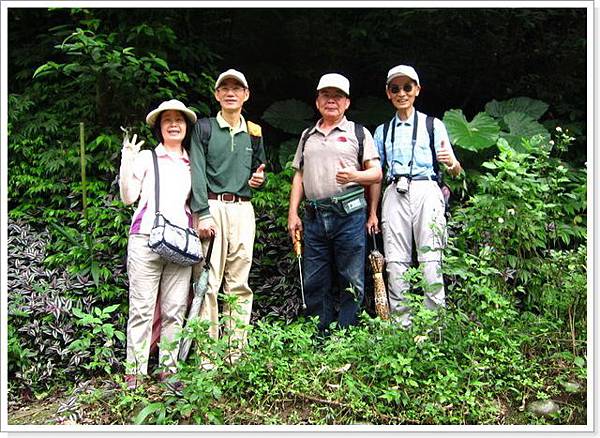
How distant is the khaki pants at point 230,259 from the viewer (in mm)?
5602

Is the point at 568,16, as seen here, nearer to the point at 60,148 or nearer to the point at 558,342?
the point at 558,342

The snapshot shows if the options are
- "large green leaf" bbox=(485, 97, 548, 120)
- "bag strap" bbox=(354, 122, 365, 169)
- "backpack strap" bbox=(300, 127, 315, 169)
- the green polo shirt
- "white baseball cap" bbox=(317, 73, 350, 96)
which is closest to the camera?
the green polo shirt

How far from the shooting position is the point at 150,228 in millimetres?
5379

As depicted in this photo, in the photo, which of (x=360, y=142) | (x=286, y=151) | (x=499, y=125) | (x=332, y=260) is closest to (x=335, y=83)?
(x=360, y=142)

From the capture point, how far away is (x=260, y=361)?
205 inches

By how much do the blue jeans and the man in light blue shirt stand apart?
0.27 metres

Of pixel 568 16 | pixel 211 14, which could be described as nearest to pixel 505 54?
pixel 568 16

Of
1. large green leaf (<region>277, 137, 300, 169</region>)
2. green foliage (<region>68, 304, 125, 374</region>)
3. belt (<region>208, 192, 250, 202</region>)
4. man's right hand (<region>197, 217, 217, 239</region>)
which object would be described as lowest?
green foliage (<region>68, 304, 125, 374</region>)

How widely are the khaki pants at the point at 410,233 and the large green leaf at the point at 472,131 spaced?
1.41 m

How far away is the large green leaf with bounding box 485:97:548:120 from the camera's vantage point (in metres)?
8.14

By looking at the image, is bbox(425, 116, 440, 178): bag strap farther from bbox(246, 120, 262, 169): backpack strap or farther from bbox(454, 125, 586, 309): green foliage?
bbox(246, 120, 262, 169): backpack strap

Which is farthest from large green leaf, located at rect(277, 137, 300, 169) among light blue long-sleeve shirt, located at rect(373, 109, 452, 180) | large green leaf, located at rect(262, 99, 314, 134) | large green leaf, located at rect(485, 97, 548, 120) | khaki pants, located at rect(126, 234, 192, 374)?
khaki pants, located at rect(126, 234, 192, 374)

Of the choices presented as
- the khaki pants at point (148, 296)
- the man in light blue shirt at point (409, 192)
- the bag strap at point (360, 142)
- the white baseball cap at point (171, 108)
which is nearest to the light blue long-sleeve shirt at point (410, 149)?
the man in light blue shirt at point (409, 192)

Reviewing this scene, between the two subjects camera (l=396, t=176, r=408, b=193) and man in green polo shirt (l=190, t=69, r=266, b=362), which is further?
camera (l=396, t=176, r=408, b=193)
